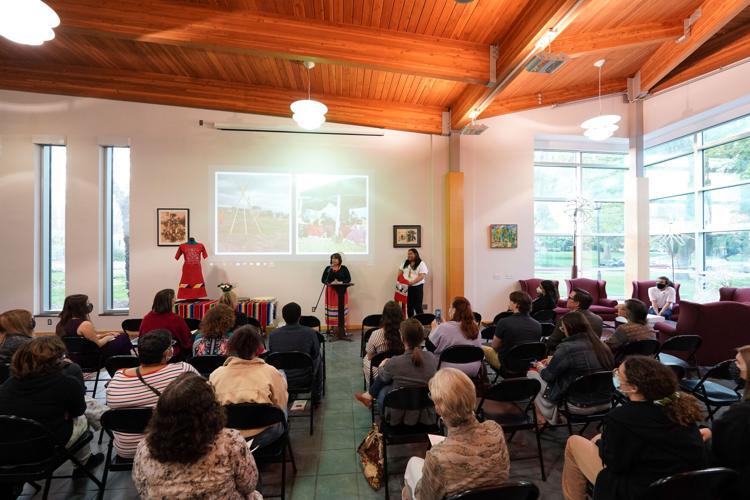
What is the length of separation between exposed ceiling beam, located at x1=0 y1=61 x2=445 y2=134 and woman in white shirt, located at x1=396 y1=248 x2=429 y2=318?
8.65ft

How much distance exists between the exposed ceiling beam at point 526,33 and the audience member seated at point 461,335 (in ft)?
10.1

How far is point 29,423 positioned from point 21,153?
6.84m

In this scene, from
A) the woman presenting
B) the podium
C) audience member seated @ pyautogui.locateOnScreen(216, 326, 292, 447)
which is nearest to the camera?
audience member seated @ pyautogui.locateOnScreen(216, 326, 292, 447)

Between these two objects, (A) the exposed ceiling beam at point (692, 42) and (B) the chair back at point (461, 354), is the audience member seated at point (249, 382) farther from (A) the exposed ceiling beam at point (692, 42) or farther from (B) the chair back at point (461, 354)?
(A) the exposed ceiling beam at point (692, 42)

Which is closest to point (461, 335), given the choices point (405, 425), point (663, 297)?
point (405, 425)

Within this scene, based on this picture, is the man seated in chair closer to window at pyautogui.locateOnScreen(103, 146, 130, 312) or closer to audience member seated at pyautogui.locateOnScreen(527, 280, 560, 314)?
audience member seated at pyautogui.locateOnScreen(527, 280, 560, 314)

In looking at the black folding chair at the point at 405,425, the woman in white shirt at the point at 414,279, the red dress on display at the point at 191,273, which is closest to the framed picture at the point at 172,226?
the red dress on display at the point at 191,273

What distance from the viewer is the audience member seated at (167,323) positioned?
3117 millimetres

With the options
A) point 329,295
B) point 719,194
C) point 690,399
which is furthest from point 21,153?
point 719,194

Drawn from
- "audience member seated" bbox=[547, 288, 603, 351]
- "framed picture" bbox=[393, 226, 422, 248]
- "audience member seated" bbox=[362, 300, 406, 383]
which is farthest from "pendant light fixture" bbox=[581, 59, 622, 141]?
"audience member seated" bbox=[362, 300, 406, 383]

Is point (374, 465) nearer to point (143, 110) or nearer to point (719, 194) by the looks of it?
point (143, 110)

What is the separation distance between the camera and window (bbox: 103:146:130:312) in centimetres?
628

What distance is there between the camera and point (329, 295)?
609 centimetres

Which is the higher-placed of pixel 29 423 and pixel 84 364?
pixel 29 423
